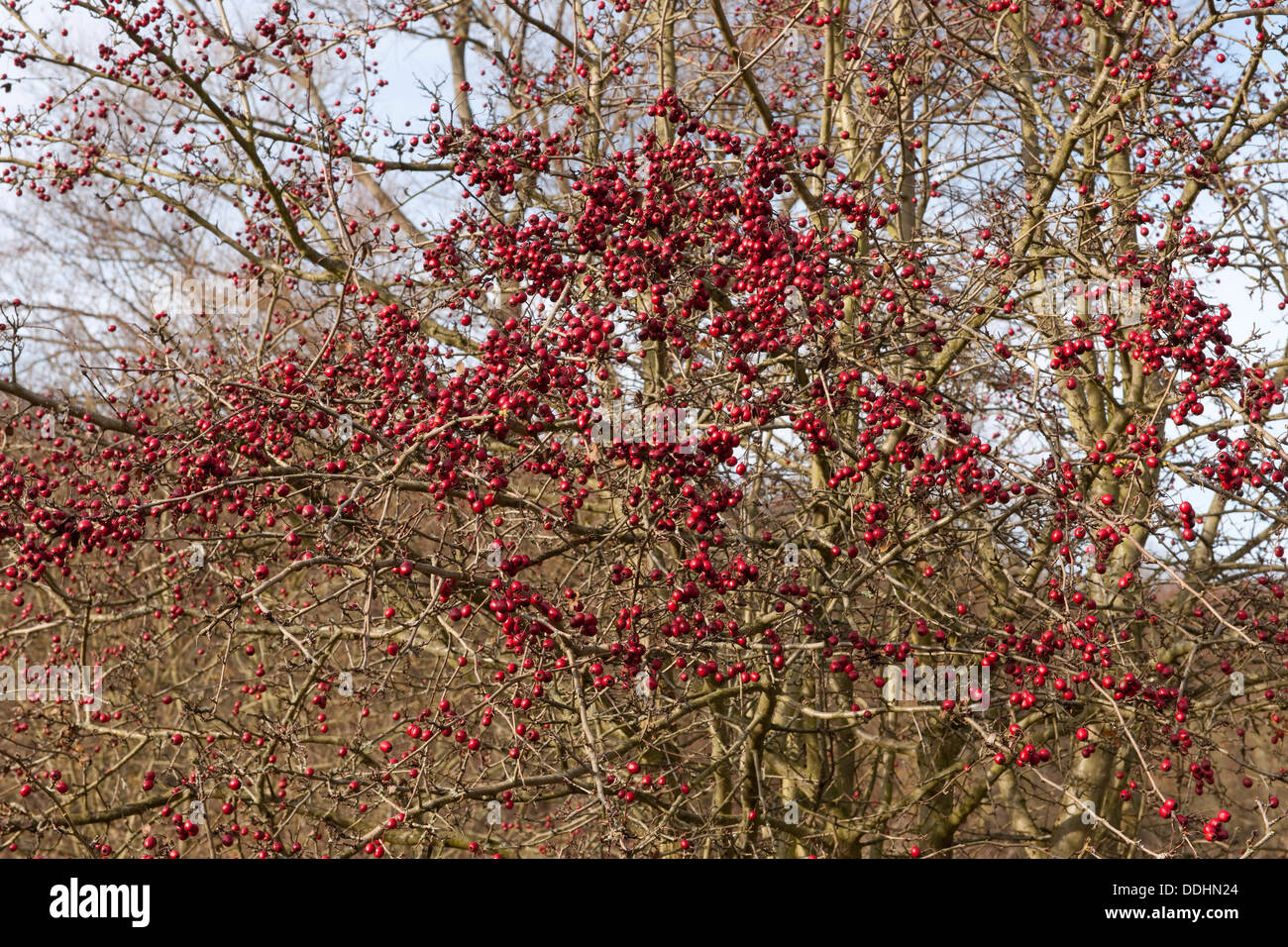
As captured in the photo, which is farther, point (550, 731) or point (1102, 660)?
point (550, 731)

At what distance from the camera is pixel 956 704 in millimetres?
4055

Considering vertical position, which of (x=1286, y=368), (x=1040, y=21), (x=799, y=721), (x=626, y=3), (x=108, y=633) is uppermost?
(x=1040, y=21)

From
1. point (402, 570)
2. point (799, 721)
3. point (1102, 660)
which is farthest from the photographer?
point (799, 721)

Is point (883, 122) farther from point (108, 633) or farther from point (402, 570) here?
point (108, 633)

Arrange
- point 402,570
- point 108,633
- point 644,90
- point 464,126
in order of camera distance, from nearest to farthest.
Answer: point 402,570, point 464,126, point 644,90, point 108,633

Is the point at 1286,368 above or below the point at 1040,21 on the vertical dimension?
below

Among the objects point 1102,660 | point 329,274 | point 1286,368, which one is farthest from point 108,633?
point 1286,368

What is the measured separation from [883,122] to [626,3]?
1803 millimetres

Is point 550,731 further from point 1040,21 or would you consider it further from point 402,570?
point 1040,21

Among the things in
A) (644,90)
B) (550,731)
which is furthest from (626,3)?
(550,731)

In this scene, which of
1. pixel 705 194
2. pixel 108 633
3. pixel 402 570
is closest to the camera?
pixel 402 570

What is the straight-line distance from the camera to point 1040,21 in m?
7.86

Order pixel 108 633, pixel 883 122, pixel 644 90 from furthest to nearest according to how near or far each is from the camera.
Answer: pixel 108 633
pixel 644 90
pixel 883 122

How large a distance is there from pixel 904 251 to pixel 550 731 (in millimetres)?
2452
